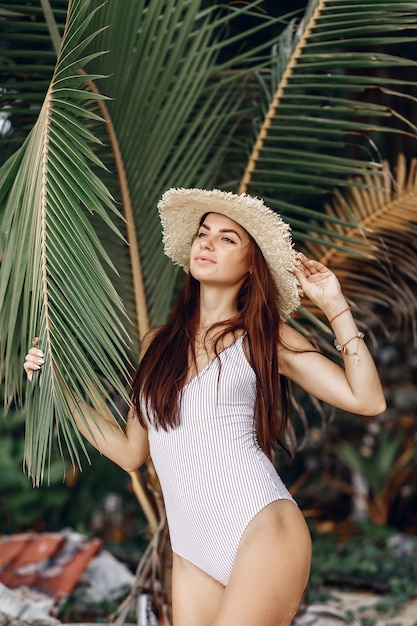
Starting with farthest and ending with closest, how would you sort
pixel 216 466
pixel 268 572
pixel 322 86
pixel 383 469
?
pixel 383 469, pixel 322 86, pixel 216 466, pixel 268 572

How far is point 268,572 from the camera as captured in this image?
6.31 ft

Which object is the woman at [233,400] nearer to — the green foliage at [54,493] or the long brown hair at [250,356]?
the long brown hair at [250,356]

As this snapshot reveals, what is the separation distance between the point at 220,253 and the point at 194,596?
89 centimetres

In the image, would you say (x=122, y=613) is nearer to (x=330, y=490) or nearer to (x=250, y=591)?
(x=250, y=591)

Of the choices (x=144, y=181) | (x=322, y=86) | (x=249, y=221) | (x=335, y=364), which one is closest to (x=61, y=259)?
(x=249, y=221)

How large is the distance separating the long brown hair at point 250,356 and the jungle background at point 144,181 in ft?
0.45

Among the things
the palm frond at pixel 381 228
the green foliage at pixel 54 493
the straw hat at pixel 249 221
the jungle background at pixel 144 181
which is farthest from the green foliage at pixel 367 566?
the straw hat at pixel 249 221

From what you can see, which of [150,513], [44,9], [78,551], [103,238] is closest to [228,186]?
[103,238]

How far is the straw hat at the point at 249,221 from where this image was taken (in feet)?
7.22

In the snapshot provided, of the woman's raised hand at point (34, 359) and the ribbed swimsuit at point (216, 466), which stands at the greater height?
the woman's raised hand at point (34, 359)

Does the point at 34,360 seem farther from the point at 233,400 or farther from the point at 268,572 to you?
the point at 268,572

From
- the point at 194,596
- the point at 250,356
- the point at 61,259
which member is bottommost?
the point at 194,596

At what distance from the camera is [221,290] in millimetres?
2297

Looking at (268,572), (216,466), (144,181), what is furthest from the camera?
(144,181)
